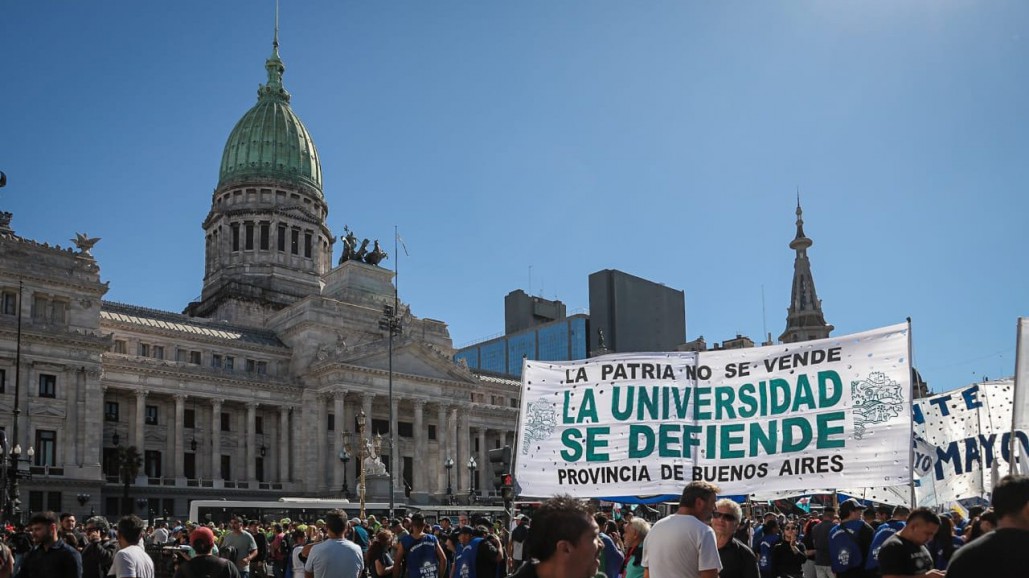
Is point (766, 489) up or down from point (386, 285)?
down

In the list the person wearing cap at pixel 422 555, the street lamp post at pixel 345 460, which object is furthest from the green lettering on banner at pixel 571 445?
the street lamp post at pixel 345 460

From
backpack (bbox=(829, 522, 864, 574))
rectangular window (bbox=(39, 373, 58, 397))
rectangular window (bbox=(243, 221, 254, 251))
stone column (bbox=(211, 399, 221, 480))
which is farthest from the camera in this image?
rectangular window (bbox=(243, 221, 254, 251))

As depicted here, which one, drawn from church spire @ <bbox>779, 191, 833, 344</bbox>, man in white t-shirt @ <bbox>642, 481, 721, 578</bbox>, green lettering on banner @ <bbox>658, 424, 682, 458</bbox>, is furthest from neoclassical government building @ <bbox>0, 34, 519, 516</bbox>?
man in white t-shirt @ <bbox>642, 481, 721, 578</bbox>

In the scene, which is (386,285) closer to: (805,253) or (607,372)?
(805,253)

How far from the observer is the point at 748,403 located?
1100 centimetres

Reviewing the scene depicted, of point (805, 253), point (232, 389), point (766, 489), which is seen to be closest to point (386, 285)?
point (232, 389)

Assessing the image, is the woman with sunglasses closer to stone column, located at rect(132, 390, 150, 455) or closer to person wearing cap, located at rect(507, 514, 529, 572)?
person wearing cap, located at rect(507, 514, 529, 572)

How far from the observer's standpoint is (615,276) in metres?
138

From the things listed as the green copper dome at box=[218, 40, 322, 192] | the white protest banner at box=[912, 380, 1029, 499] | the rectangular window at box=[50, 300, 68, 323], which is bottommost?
the white protest banner at box=[912, 380, 1029, 499]

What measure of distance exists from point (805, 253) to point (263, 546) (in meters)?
85.4

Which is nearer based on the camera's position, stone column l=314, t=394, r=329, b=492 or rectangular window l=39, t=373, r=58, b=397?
rectangular window l=39, t=373, r=58, b=397

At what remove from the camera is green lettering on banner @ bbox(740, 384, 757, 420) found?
11.0 meters

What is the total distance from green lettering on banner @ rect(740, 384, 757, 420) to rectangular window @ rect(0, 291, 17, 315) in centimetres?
5462

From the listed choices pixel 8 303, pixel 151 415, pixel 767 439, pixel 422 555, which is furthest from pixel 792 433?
pixel 151 415
